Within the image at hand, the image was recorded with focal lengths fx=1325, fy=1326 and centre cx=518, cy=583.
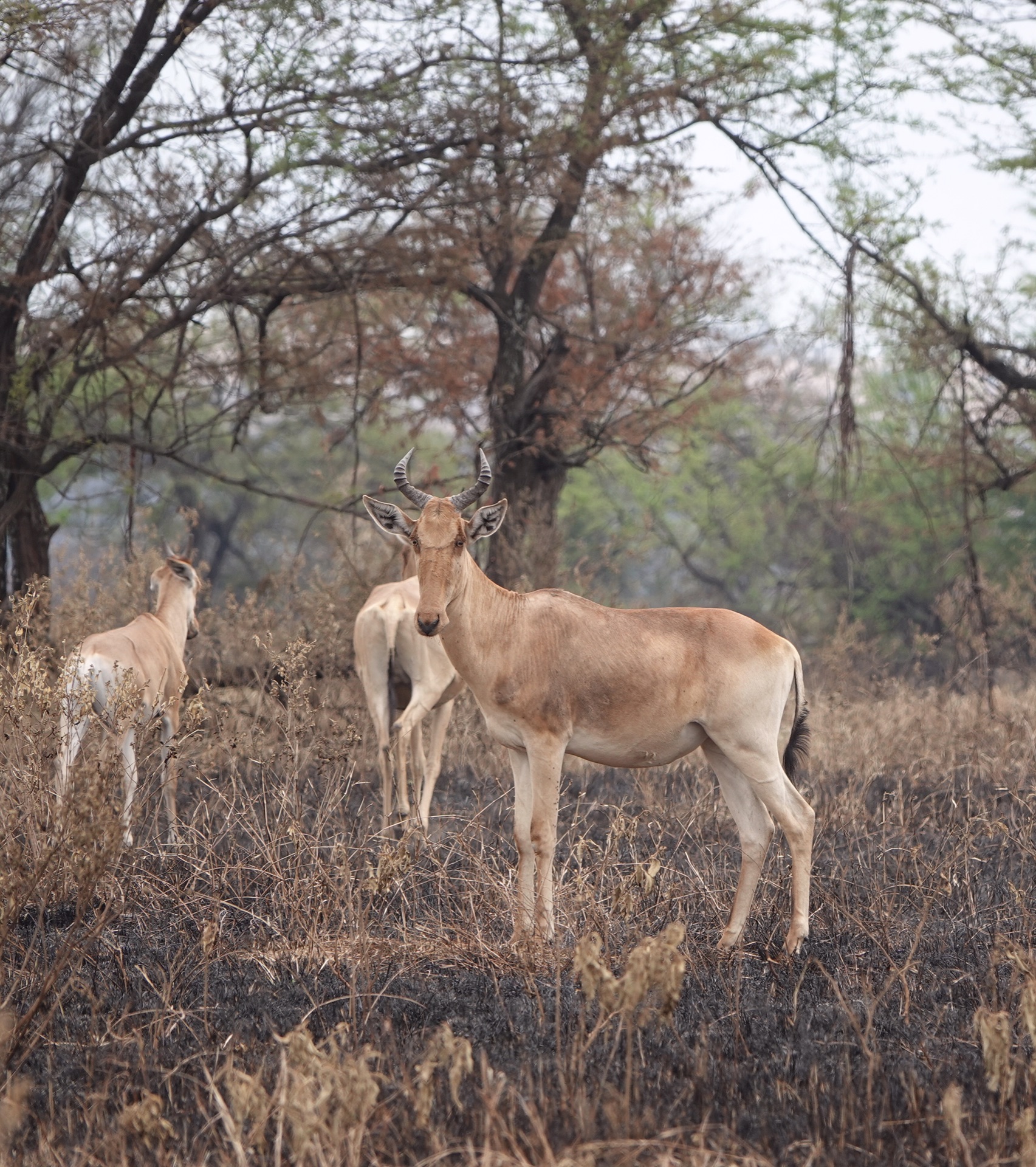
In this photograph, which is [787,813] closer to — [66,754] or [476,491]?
[476,491]

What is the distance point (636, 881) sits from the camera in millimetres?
5273

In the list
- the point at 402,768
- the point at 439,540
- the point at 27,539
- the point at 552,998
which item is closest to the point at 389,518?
the point at 439,540

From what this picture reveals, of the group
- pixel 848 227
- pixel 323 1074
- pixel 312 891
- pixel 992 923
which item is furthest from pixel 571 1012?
pixel 848 227

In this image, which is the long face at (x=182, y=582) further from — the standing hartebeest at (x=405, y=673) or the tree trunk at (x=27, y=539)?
the tree trunk at (x=27, y=539)

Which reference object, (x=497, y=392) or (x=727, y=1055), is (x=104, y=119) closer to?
(x=497, y=392)

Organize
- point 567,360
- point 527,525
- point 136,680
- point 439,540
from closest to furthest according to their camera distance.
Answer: point 439,540, point 136,680, point 527,525, point 567,360

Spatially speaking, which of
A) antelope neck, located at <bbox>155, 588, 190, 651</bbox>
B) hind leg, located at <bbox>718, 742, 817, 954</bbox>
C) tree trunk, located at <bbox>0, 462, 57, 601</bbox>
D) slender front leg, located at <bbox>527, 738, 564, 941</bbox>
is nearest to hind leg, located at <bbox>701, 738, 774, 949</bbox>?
hind leg, located at <bbox>718, 742, 817, 954</bbox>

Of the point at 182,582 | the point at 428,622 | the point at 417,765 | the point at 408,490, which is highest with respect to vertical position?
the point at 408,490

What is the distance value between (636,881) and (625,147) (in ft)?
30.4

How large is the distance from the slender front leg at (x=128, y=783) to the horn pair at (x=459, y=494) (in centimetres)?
155

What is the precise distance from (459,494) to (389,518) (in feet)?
1.30

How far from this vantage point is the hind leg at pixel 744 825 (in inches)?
231

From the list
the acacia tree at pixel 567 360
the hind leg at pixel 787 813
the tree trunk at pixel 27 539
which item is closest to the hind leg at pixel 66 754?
the hind leg at pixel 787 813

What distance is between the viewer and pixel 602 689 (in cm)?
586
